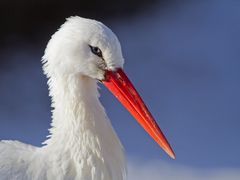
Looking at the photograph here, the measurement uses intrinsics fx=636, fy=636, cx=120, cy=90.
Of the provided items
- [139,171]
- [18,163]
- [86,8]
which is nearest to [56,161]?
[18,163]

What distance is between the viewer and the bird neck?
169 centimetres

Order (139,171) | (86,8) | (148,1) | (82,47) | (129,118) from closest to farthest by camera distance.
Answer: (82,47)
(139,171)
(129,118)
(86,8)
(148,1)

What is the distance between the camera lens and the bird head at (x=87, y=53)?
1.60m

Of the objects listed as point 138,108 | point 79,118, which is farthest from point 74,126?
point 138,108

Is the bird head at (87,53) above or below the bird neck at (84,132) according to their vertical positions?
above

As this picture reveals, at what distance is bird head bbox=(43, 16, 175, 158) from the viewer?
5.24ft

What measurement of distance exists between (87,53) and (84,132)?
225 mm

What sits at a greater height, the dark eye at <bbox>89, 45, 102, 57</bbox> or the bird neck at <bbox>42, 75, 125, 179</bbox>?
the dark eye at <bbox>89, 45, 102, 57</bbox>

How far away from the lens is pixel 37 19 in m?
4.39

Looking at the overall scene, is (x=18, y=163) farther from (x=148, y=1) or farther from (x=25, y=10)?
(x=148, y=1)

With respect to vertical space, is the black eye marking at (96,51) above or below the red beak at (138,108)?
above

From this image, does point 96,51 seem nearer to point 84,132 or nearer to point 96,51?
point 96,51

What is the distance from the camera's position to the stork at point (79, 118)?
162 centimetres

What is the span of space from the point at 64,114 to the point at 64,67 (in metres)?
0.14
